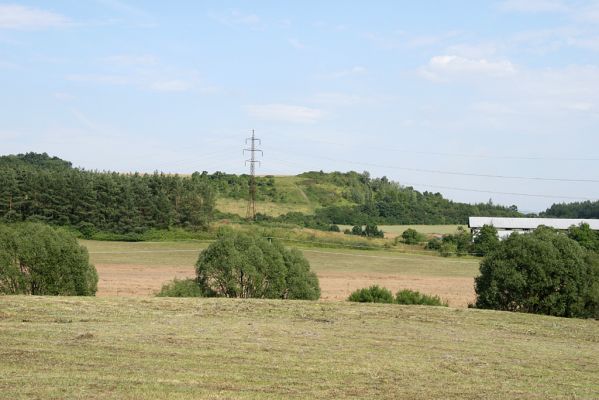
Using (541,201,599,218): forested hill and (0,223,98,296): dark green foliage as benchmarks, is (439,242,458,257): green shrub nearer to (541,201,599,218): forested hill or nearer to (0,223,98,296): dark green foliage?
(0,223,98,296): dark green foliage

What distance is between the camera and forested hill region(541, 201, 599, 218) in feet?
502

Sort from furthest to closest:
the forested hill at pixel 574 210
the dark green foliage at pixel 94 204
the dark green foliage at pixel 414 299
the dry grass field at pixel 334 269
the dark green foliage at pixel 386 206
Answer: the forested hill at pixel 574 210 → the dark green foliage at pixel 386 206 → the dark green foliage at pixel 94 204 → the dry grass field at pixel 334 269 → the dark green foliage at pixel 414 299

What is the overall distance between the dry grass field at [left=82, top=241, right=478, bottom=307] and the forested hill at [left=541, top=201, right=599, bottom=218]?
275ft

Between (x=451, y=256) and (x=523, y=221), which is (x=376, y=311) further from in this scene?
(x=523, y=221)

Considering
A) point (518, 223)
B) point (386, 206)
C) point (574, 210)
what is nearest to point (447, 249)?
point (518, 223)

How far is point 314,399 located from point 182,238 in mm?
76842

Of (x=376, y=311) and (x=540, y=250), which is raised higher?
(x=540, y=250)

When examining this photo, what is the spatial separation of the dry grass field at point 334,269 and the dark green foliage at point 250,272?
8386mm

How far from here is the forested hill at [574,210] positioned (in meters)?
153

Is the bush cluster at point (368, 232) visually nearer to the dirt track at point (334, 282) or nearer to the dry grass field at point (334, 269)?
the dry grass field at point (334, 269)

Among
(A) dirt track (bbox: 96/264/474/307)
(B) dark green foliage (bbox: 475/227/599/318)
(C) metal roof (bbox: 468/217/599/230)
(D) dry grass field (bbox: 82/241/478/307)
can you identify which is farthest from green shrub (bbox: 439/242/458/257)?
(B) dark green foliage (bbox: 475/227/599/318)

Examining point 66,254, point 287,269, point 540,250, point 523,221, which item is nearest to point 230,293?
point 287,269

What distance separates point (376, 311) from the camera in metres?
26.5

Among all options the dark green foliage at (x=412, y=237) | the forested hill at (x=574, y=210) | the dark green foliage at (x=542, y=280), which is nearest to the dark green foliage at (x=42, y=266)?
the dark green foliage at (x=542, y=280)
